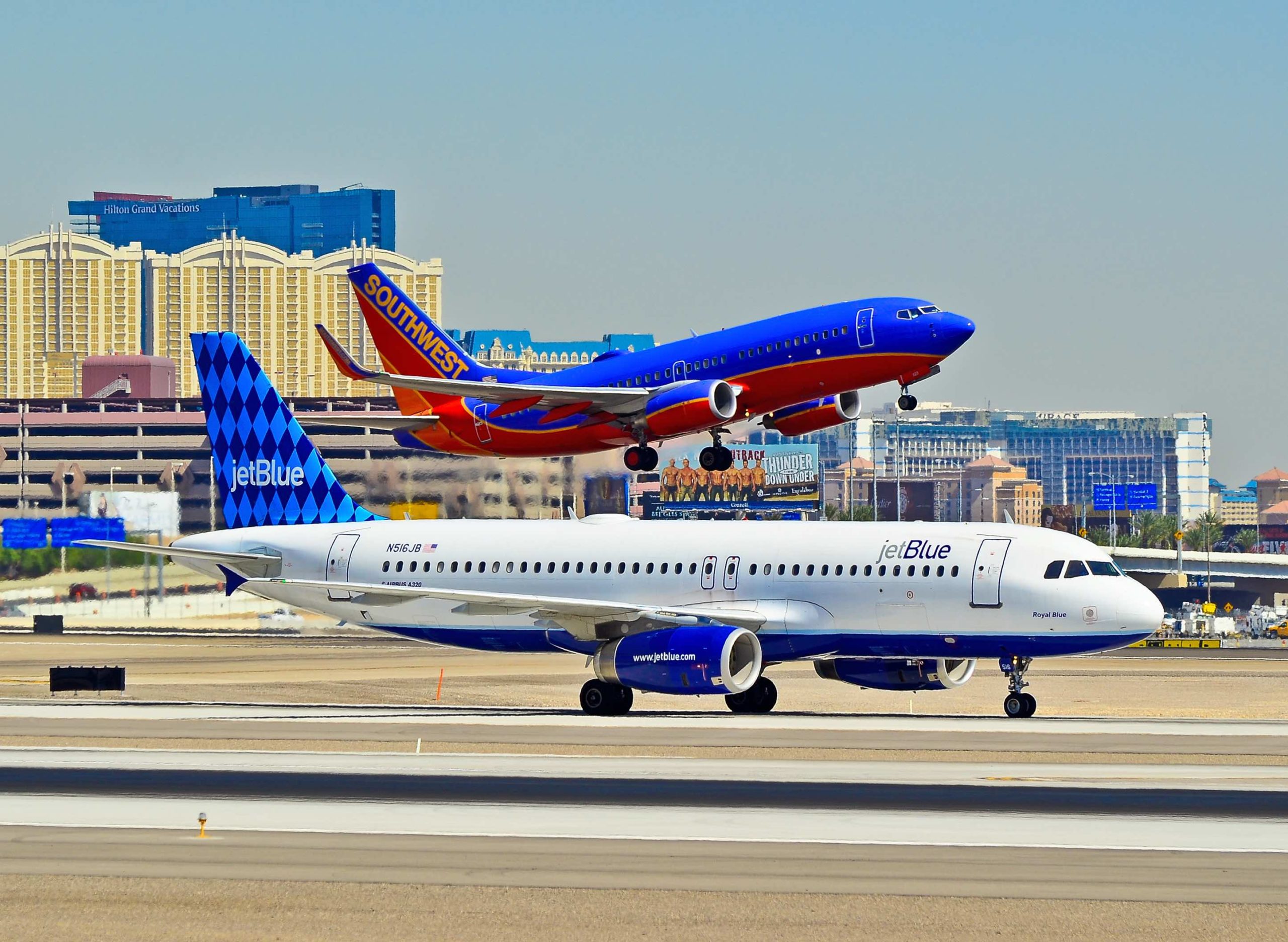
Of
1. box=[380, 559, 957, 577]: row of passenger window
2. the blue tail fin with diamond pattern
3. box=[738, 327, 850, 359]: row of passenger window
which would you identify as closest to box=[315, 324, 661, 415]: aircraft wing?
box=[738, 327, 850, 359]: row of passenger window

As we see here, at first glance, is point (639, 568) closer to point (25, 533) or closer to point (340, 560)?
point (340, 560)

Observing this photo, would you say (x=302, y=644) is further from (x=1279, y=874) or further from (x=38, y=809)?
(x=1279, y=874)

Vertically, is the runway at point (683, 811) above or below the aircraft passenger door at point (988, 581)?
below

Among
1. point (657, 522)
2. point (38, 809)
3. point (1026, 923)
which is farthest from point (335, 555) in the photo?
point (1026, 923)

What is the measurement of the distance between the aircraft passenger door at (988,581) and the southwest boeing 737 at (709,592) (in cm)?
4

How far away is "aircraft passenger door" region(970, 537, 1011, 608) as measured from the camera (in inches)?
1976

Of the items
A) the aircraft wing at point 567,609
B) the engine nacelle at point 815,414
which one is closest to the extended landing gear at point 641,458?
the engine nacelle at point 815,414

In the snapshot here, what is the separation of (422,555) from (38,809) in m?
27.9

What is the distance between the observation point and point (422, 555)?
58500mm

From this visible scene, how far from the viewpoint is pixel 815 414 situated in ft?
167

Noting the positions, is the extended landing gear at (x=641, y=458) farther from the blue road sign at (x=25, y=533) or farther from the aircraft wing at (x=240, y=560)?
the blue road sign at (x=25, y=533)

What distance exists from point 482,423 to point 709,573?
7236 millimetres

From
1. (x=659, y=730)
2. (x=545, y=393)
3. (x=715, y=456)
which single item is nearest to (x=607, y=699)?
(x=659, y=730)

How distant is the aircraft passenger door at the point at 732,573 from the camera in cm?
5381
